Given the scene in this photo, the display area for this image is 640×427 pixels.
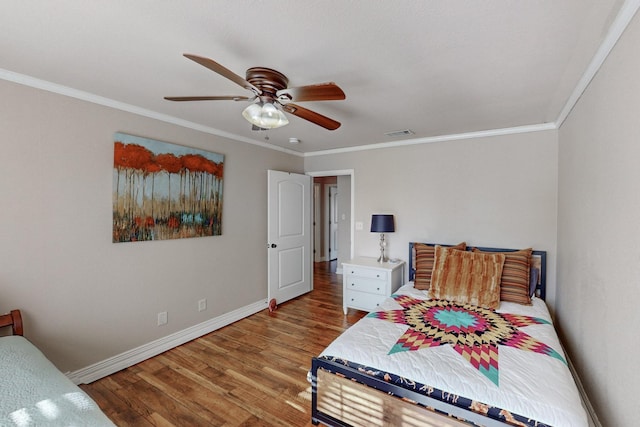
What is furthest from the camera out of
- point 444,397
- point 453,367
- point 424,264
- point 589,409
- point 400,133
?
point 400,133

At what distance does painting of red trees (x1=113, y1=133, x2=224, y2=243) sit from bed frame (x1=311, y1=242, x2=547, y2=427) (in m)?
1.98

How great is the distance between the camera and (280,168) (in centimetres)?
433

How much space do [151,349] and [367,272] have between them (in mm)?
2431

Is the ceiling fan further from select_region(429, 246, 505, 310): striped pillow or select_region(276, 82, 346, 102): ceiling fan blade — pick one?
select_region(429, 246, 505, 310): striped pillow

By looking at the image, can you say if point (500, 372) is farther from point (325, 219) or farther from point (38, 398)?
point (325, 219)

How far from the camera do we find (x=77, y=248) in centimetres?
232

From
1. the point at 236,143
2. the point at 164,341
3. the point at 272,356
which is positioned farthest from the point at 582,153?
the point at 164,341

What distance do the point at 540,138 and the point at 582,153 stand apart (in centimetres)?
113

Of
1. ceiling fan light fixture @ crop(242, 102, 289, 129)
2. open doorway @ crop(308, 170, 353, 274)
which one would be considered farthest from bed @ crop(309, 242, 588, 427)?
open doorway @ crop(308, 170, 353, 274)

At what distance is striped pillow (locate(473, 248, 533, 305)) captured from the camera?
272cm

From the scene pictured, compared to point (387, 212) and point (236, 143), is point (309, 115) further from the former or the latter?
point (387, 212)

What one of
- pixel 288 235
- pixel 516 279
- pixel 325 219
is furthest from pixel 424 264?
pixel 325 219

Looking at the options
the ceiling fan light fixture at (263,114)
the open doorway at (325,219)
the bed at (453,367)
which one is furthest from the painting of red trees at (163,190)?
the open doorway at (325,219)

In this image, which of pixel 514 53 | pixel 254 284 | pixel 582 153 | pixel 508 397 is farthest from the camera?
pixel 254 284
